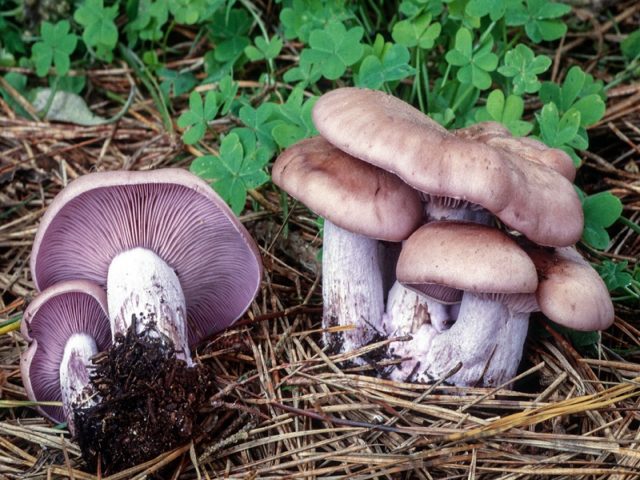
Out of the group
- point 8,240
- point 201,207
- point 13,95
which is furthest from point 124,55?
point 201,207

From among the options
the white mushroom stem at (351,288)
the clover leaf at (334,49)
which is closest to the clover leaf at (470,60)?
the clover leaf at (334,49)

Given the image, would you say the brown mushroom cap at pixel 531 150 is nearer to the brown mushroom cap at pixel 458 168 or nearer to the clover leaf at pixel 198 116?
the brown mushroom cap at pixel 458 168

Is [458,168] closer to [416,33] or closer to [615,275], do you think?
[615,275]

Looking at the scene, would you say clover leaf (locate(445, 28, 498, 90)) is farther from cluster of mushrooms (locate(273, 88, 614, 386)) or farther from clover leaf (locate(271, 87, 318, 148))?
clover leaf (locate(271, 87, 318, 148))

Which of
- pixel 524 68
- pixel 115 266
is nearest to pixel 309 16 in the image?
pixel 524 68

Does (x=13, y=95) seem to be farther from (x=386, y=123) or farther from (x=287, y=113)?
(x=386, y=123)
